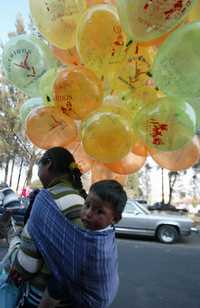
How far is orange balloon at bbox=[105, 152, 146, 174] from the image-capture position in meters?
2.48

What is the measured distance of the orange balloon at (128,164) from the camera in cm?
248

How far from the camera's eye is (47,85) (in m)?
2.40

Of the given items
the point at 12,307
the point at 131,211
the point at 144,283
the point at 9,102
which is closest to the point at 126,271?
the point at 144,283

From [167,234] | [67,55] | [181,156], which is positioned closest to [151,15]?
[67,55]

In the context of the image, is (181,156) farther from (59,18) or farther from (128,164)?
(59,18)

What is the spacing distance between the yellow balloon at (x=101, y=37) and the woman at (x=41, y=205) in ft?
2.08

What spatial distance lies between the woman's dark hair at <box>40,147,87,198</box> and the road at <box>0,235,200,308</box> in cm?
331

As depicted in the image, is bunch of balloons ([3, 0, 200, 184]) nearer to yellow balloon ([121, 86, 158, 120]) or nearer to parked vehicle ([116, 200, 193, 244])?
yellow balloon ([121, 86, 158, 120])

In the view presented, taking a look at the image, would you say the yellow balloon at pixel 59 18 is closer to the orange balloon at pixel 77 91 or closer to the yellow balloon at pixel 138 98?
the orange balloon at pixel 77 91

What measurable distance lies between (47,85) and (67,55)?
249mm

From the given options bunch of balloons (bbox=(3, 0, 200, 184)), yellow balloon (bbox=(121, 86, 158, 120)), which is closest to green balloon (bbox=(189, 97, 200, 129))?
bunch of balloons (bbox=(3, 0, 200, 184))

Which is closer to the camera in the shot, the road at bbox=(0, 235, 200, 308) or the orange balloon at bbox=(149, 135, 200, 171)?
the orange balloon at bbox=(149, 135, 200, 171)

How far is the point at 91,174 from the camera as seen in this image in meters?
2.64

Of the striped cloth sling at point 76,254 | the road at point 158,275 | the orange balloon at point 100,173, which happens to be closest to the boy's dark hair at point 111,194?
the striped cloth sling at point 76,254
